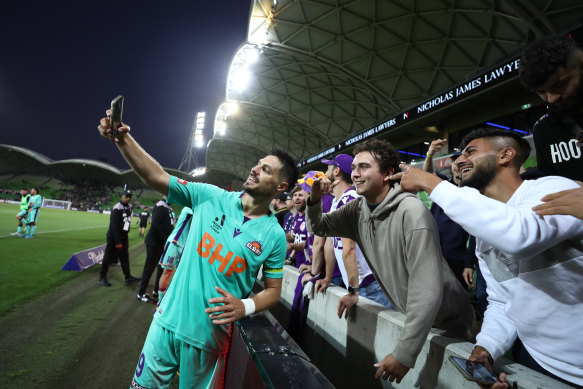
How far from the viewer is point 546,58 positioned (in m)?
1.62

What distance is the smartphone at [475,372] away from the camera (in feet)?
4.31

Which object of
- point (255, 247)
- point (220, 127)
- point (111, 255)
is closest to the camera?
point (255, 247)

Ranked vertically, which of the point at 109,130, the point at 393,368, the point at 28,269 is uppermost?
the point at 109,130

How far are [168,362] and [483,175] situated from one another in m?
2.40

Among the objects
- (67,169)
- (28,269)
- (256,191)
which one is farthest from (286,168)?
(67,169)

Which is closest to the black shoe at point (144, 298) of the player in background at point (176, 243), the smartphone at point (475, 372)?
the player in background at point (176, 243)

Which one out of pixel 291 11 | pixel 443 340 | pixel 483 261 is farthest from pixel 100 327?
pixel 291 11

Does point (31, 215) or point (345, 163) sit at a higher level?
point (345, 163)

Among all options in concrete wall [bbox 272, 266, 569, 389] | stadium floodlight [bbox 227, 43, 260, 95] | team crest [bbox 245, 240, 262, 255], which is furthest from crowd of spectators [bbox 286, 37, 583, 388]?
stadium floodlight [bbox 227, 43, 260, 95]

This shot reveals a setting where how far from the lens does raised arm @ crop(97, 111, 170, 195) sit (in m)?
1.70

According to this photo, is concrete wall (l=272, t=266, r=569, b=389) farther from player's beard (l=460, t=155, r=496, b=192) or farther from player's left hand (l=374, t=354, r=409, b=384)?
player's beard (l=460, t=155, r=496, b=192)

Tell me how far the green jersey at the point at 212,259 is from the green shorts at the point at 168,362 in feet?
0.22

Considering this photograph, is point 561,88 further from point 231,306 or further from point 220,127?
point 220,127

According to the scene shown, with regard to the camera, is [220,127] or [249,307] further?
[220,127]
